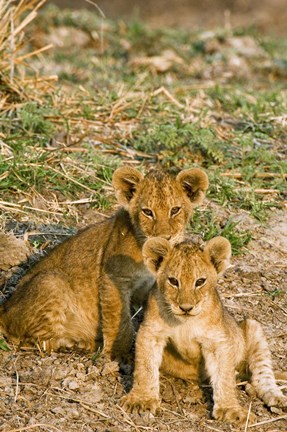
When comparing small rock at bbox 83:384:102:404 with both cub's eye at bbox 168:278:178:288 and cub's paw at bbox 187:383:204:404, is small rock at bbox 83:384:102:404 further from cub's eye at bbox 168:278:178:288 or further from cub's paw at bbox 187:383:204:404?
cub's eye at bbox 168:278:178:288

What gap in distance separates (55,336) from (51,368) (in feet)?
1.63

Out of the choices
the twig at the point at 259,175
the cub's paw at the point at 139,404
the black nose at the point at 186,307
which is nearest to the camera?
the black nose at the point at 186,307

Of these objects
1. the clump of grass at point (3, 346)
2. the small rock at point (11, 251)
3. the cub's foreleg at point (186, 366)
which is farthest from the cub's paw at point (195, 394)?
the small rock at point (11, 251)

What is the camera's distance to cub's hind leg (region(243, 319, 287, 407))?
22.9ft

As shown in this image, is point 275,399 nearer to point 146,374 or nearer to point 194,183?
point 146,374

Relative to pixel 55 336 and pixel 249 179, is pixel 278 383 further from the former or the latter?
pixel 249 179

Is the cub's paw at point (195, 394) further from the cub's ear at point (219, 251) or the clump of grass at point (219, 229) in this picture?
the clump of grass at point (219, 229)

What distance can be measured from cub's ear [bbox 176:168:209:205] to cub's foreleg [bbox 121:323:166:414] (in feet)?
4.61

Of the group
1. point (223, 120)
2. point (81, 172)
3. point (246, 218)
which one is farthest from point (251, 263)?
point (223, 120)

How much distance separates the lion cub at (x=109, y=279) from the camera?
7.45 m

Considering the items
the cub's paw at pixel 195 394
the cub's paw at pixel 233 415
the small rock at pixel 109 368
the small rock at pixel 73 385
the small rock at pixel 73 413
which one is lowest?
the small rock at pixel 109 368

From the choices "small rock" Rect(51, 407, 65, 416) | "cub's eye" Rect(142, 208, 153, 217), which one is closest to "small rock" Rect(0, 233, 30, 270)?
"cub's eye" Rect(142, 208, 153, 217)

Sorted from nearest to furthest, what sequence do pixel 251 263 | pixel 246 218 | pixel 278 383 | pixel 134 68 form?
pixel 278 383 < pixel 251 263 < pixel 246 218 < pixel 134 68

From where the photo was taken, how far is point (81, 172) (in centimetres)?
1023
